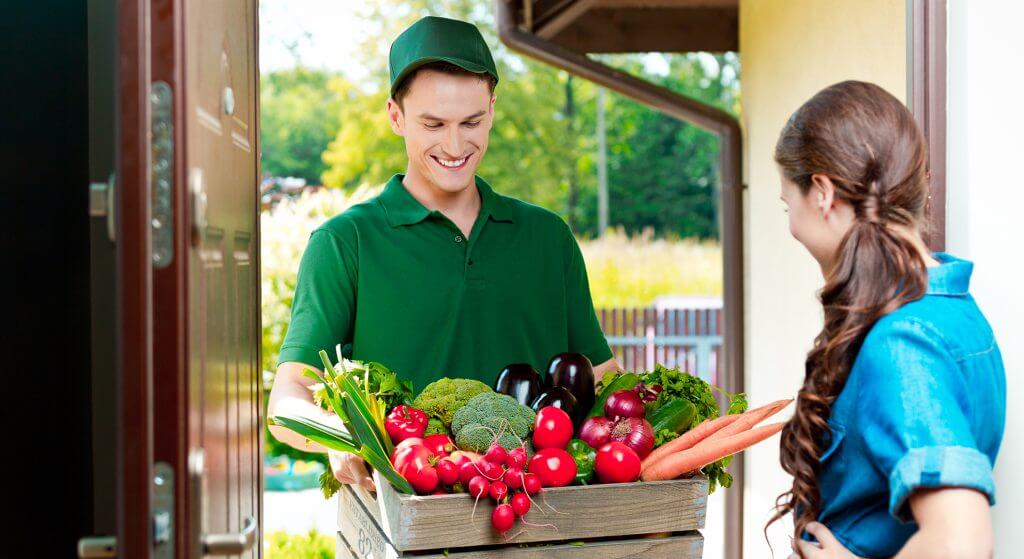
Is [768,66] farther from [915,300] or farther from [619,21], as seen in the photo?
[915,300]

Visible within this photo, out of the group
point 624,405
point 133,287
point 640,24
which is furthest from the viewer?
point 640,24

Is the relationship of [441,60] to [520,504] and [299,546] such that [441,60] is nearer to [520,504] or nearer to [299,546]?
[520,504]

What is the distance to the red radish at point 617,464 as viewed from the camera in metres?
2.43

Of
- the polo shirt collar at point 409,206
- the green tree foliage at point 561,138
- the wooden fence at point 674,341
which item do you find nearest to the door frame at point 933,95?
the polo shirt collar at point 409,206

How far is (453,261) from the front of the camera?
130 inches

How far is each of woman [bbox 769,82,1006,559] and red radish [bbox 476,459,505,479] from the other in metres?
0.57

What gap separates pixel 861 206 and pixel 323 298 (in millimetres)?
1604

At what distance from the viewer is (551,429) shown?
2.44 metres

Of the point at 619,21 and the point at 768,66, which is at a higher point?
the point at 619,21

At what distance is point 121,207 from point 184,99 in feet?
0.70

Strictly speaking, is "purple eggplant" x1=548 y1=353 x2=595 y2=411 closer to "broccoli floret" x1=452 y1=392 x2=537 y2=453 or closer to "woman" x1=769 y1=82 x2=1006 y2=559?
"broccoli floret" x1=452 y1=392 x2=537 y2=453

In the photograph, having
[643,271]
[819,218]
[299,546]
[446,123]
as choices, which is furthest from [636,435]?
[643,271]

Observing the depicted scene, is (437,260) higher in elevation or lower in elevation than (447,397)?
higher

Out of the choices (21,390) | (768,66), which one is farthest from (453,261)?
(768,66)
